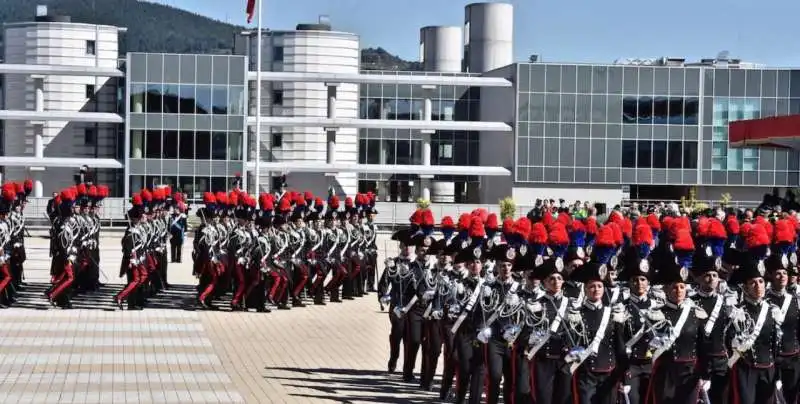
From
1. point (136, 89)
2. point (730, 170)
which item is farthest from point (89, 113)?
point (730, 170)

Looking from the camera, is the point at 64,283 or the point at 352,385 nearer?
the point at 352,385

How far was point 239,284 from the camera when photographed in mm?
25672

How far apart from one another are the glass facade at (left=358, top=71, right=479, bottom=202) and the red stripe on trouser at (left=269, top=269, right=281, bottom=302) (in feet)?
164

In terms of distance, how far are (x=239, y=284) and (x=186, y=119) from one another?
4490 centimetres

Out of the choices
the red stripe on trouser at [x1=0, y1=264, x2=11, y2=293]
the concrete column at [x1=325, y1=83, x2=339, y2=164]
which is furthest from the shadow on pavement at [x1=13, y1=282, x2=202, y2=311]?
the concrete column at [x1=325, y1=83, x2=339, y2=164]

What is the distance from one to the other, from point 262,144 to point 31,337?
54528 mm

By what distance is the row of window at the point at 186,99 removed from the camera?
69.1 metres

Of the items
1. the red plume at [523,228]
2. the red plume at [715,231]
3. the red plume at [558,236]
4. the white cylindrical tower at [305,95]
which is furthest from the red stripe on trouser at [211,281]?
the white cylindrical tower at [305,95]

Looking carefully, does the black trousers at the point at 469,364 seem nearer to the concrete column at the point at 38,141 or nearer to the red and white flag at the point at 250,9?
the red and white flag at the point at 250,9

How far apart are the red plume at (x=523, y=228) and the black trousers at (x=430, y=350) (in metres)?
2.40

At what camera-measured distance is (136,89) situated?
68.9 metres

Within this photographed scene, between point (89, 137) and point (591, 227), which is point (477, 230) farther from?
point (89, 137)

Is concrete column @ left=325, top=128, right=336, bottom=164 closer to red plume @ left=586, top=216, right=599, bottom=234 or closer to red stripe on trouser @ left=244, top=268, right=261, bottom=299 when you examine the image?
red stripe on trouser @ left=244, top=268, right=261, bottom=299

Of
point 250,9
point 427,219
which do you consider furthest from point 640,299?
point 250,9
